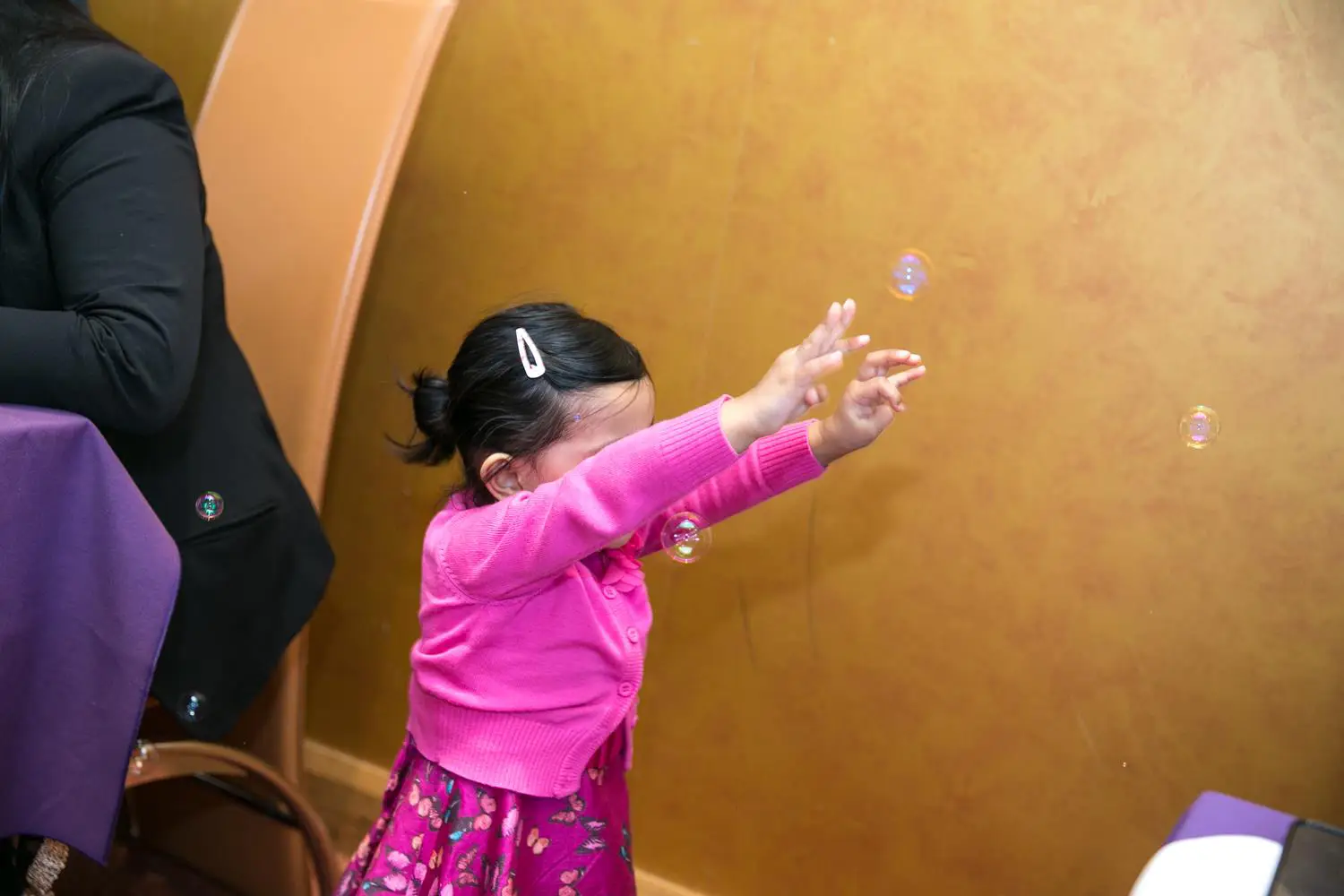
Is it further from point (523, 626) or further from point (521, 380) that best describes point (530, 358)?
point (523, 626)

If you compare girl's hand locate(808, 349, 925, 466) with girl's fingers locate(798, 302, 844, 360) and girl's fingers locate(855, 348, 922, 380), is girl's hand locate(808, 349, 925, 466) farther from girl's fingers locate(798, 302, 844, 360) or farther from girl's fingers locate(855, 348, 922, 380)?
girl's fingers locate(798, 302, 844, 360)

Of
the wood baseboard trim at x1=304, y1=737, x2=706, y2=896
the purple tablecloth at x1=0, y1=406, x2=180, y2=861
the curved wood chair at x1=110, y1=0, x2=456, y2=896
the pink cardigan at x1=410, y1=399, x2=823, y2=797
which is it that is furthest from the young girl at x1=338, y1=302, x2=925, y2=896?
the wood baseboard trim at x1=304, y1=737, x2=706, y2=896

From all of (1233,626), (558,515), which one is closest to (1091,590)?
(1233,626)

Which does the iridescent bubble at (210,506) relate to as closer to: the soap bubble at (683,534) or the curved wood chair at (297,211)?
the curved wood chair at (297,211)

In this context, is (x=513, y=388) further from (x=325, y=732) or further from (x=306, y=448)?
(x=325, y=732)

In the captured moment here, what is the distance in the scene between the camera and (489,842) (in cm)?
115

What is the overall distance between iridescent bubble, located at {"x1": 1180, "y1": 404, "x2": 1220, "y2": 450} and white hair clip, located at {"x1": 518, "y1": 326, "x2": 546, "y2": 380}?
80cm

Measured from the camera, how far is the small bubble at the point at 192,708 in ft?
4.57

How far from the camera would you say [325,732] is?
214 cm

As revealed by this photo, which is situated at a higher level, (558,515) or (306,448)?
(558,515)

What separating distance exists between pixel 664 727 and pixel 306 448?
70cm

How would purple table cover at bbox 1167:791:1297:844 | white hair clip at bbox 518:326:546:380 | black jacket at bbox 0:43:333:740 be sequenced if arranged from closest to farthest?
purple table cover at bbox 1167:791:1297:844
white hair clip at bbox 518:326:546:380
black jacket at bbox 0:43:333:740

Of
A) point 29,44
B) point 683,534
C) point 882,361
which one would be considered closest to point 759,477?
point 683,534

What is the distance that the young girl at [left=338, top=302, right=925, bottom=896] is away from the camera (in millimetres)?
1103
